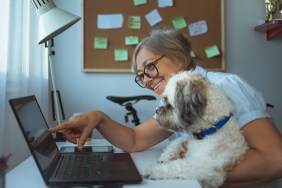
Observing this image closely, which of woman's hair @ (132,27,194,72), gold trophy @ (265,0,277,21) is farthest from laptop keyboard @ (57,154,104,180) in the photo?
gold trophy @ (265,0,277,21)

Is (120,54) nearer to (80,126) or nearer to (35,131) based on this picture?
(80,126)

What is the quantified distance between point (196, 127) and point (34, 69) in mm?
1240

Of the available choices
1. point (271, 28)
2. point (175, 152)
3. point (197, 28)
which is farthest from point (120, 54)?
point (175, 152)

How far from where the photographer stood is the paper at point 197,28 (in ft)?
8.25

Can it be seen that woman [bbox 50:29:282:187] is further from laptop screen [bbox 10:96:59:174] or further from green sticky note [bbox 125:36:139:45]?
green sticky note [bbox 125:36:139:45]

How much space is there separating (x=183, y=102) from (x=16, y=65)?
101cm

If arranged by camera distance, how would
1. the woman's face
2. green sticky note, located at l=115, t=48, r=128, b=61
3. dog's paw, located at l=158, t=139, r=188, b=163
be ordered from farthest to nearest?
green sticky note, located at l=115, t=48, r=128, b=61
the woman's face
dog's paw, located at l=158, t=139, r=188, b=163

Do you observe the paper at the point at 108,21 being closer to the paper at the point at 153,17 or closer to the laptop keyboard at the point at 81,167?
the paper at the point at 153,17

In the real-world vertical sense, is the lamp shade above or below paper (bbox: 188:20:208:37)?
below

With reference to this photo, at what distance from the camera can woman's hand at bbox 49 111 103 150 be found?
126 cm

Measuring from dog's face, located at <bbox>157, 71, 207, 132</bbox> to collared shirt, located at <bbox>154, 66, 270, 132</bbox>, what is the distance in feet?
0.45

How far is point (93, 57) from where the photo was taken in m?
2.45

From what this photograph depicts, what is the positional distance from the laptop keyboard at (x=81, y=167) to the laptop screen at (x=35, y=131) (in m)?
0.05

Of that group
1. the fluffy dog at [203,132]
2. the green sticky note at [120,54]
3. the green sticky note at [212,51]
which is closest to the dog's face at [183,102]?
the fluffy dog at [203,132]
